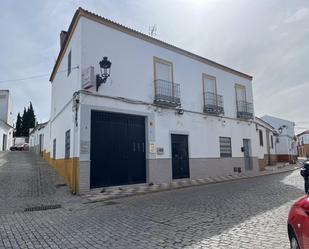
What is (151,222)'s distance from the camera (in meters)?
5.67

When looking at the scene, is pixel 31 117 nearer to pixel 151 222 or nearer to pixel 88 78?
pixel 88 78

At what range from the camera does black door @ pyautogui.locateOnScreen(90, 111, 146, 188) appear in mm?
10547

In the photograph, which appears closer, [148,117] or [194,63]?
[148,117]

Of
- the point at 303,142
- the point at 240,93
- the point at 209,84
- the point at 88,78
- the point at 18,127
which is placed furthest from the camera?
the point at 303,142

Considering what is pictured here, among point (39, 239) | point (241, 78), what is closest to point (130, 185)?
point (39, 239)

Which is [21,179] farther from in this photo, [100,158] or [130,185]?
[130,185]

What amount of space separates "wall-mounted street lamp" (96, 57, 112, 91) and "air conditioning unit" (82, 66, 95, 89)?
8.7 inches

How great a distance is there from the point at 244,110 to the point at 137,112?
940 centimetres

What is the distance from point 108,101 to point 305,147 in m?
61.4

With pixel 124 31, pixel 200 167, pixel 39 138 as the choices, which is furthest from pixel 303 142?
pixel 124 31

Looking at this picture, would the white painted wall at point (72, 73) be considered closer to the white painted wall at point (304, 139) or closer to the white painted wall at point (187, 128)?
the white painted wall at point (187, 128)

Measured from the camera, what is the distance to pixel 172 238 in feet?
15.0

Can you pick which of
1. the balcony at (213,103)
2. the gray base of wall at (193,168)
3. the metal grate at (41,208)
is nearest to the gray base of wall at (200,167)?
the gray base of wall at (193,168)

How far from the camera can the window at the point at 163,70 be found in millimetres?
13352
